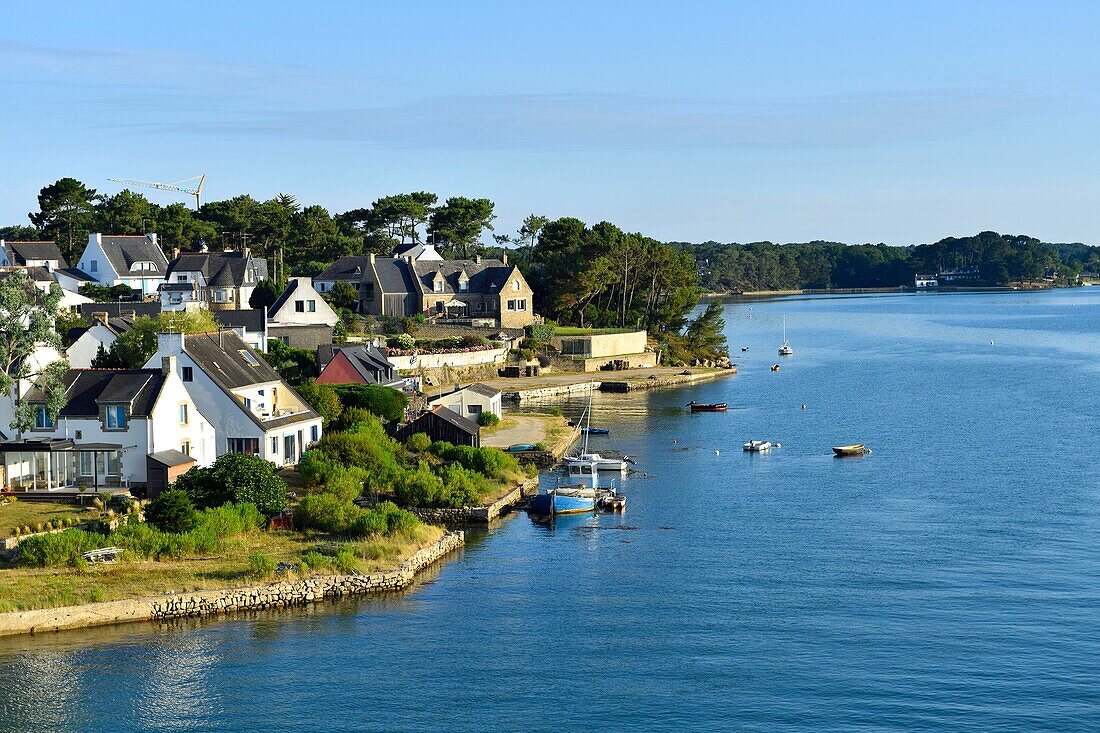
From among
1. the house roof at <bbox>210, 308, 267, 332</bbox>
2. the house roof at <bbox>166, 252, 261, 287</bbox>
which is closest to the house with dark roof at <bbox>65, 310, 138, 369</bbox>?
the house roof at <bbox>210, 308, 267, 332</bbox>

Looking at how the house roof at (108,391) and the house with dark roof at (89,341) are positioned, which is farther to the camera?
the house with dark roof at (89,341)

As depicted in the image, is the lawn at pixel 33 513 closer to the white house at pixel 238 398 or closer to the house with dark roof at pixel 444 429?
the white house at pixel 238 398

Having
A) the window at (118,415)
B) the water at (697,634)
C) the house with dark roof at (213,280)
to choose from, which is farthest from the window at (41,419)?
the house with dark roof at (213,280)

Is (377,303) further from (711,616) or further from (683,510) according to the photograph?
(711,616)

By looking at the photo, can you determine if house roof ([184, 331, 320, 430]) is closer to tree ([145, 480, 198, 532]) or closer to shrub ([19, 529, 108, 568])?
tree ([145, 480, 198, 532])

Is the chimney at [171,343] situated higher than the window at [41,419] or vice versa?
the chimney at [171,343]

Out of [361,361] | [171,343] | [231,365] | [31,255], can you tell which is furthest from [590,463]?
[31,255]

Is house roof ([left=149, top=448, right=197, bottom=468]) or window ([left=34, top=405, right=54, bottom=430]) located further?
window ([left=34, top=405, right=54, bottom=430])
